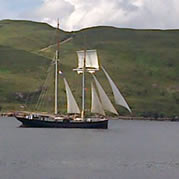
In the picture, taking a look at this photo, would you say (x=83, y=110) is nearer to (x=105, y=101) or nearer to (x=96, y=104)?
(x=96, y=104)

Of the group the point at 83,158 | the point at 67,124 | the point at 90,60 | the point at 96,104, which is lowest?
the point at 83,158

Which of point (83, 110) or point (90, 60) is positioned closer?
point (83, 110)

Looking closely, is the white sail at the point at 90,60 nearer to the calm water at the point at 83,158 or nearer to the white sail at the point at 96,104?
the white sail at the point at 96,104

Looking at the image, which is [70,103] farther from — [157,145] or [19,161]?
[19,161]

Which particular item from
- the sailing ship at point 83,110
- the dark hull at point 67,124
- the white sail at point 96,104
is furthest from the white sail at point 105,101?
the dark hull at point 67,124

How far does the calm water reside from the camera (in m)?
60.0

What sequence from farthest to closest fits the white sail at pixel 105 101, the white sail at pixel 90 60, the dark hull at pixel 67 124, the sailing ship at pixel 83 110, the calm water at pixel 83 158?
the white sail at pixel 90 60
the dark hull at pixel 67 124
the sailing ship at pixel 83 110
the white sail at pixel 105 101
the calm water at pixel 83 158

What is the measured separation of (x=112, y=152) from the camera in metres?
82.4

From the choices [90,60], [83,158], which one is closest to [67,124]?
[90,60]

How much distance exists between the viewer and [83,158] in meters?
73.1

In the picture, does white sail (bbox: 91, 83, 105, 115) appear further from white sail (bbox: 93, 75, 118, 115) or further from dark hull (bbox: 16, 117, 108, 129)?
dark hull (bbox: 16, 117, 108, 129)

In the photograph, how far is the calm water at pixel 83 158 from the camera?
197ft

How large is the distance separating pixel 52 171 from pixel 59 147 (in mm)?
25912

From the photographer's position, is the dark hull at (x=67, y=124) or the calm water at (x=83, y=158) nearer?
the calm water at (x=83, y=158)
